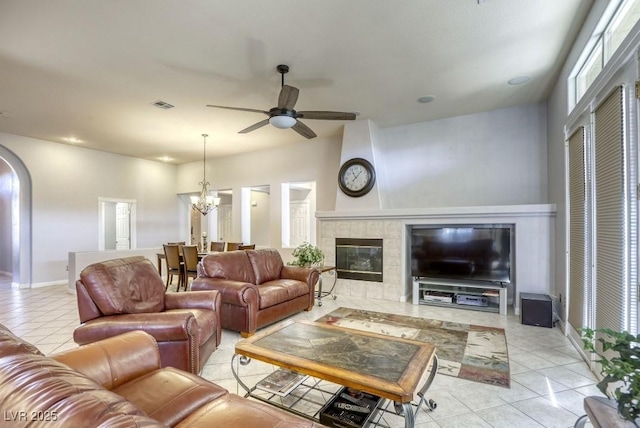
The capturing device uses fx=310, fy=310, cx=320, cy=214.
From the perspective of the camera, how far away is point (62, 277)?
676 cm

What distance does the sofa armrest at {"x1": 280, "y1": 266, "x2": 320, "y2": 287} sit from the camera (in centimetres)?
445

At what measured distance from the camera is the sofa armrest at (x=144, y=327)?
2.23 m

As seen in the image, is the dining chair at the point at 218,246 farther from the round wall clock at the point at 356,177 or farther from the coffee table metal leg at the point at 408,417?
the coffee table metal leg at the point at 408,417

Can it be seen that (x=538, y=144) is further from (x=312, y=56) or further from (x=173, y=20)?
(x=173, y=20)

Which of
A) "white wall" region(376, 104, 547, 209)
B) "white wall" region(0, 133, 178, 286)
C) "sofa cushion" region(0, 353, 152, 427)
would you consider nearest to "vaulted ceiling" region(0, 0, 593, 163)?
"white wall" region(376, 104, 547, 209)

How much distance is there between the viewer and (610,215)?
7.47 feet

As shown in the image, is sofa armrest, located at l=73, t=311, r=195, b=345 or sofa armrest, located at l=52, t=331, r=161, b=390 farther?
sofa armrest, located at l=73, t=311, r=195, b=345

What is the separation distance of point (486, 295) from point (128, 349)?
14.5 feet

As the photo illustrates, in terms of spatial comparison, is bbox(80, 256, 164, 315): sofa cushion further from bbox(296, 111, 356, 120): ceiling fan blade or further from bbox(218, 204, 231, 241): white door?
bbox(218, 204, 231, 241): white door

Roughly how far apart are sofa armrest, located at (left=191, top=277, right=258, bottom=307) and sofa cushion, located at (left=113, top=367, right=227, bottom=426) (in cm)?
173

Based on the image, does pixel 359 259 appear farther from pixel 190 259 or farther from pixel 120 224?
pixel 120 224

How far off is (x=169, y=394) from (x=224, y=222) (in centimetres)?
820

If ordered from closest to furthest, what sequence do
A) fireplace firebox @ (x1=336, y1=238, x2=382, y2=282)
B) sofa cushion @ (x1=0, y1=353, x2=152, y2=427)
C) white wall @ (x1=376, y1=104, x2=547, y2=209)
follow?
sofa cushion @ (x1=0, y1=353, x2=152, y2=427) < white wall @ (x1=376, y1=104, x2=547, y2=209) < fireplace firebox @ (x1=336, y1=238, x2=382, y2=282)

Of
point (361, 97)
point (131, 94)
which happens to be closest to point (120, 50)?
point (131, 94)
